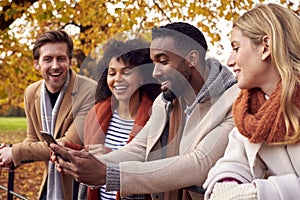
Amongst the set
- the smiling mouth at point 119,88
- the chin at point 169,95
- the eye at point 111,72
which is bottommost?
the chin at point 169,95

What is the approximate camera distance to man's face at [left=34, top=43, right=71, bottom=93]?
4141mm

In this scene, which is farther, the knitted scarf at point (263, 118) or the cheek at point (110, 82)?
the cheek at point (110, 82)

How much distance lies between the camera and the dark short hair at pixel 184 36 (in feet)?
9.25

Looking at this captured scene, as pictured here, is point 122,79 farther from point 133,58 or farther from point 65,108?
point 65,108

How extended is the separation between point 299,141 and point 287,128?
0.06 metres

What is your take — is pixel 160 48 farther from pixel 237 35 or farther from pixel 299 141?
pixel 299 141

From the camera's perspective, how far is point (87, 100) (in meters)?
3.64

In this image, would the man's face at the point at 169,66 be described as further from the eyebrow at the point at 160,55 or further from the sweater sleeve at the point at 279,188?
the sweater sleeve at the point at 279,188

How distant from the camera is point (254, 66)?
86.0 inches

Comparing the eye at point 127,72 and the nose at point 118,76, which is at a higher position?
the eye at point 127,72

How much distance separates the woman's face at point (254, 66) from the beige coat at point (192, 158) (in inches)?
18.2

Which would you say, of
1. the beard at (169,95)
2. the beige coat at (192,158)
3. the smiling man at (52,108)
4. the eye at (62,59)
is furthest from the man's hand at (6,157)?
the beard at (169,95)

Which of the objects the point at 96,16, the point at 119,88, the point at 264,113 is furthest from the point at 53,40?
the point at 96,16

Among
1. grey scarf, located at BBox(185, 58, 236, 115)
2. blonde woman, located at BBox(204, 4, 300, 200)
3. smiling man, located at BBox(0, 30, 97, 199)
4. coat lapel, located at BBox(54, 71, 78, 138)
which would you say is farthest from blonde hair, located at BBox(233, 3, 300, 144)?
coat lapel, located at BBox(54, 71, 78, 138)
